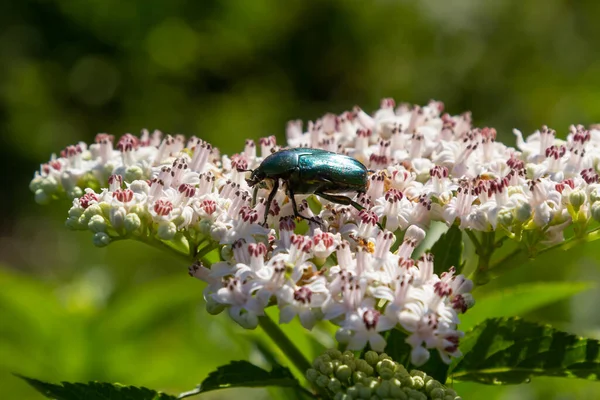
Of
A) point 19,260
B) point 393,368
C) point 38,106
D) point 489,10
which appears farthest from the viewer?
point 38,106

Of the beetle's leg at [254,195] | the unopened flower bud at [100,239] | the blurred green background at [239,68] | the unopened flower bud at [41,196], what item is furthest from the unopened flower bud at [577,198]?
the blurred green background at [239,68]

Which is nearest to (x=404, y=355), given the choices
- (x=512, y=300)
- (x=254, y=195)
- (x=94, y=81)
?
(x=512, y=300)

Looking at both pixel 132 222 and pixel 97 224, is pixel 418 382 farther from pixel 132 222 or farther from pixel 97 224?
pixel 97 224

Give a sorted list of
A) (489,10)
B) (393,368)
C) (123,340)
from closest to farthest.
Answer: (393,368) → (123,340) → (489,10)

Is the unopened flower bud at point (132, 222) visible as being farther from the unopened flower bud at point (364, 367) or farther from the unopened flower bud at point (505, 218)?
the unopened flower bud at point (505, 218)

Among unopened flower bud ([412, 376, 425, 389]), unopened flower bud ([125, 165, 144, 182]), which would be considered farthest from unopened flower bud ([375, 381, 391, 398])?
unopened flower bud ([125, 165, 144, 182])

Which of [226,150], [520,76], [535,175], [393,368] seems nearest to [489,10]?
[520,76]

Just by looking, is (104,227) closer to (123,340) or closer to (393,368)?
(393,368)
